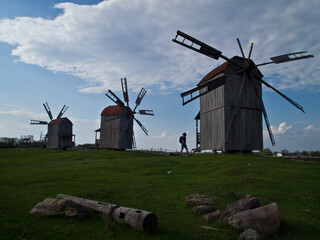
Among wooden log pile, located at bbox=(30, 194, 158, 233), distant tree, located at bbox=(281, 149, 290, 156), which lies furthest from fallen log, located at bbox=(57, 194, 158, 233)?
distant tree, located at bbox=(281, 149, 290, 156)

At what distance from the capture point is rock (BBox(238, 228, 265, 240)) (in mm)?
6304

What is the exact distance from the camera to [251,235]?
641 cm

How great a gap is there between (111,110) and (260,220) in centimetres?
4078

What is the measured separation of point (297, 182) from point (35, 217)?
1054cm

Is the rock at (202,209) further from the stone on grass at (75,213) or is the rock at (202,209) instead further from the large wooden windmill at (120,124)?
the large wooden windmill at (120,124)

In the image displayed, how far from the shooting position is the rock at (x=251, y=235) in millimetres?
6304

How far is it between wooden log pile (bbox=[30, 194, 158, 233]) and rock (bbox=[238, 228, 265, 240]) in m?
2.28

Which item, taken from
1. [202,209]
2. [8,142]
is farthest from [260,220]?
[8,142]

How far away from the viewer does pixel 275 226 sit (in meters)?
6.84

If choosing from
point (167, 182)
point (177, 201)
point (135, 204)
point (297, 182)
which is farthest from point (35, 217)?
point (297, 182)

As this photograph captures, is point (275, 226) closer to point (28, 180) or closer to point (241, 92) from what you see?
point (28, 180)

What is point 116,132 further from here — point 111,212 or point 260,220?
point 260,220

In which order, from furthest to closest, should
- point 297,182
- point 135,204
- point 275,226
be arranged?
point 297,182 < point 135,204 < point 275,226

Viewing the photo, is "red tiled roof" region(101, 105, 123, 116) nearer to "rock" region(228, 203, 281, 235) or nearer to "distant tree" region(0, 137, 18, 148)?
"rock" region(228, 203, 281, 235)
